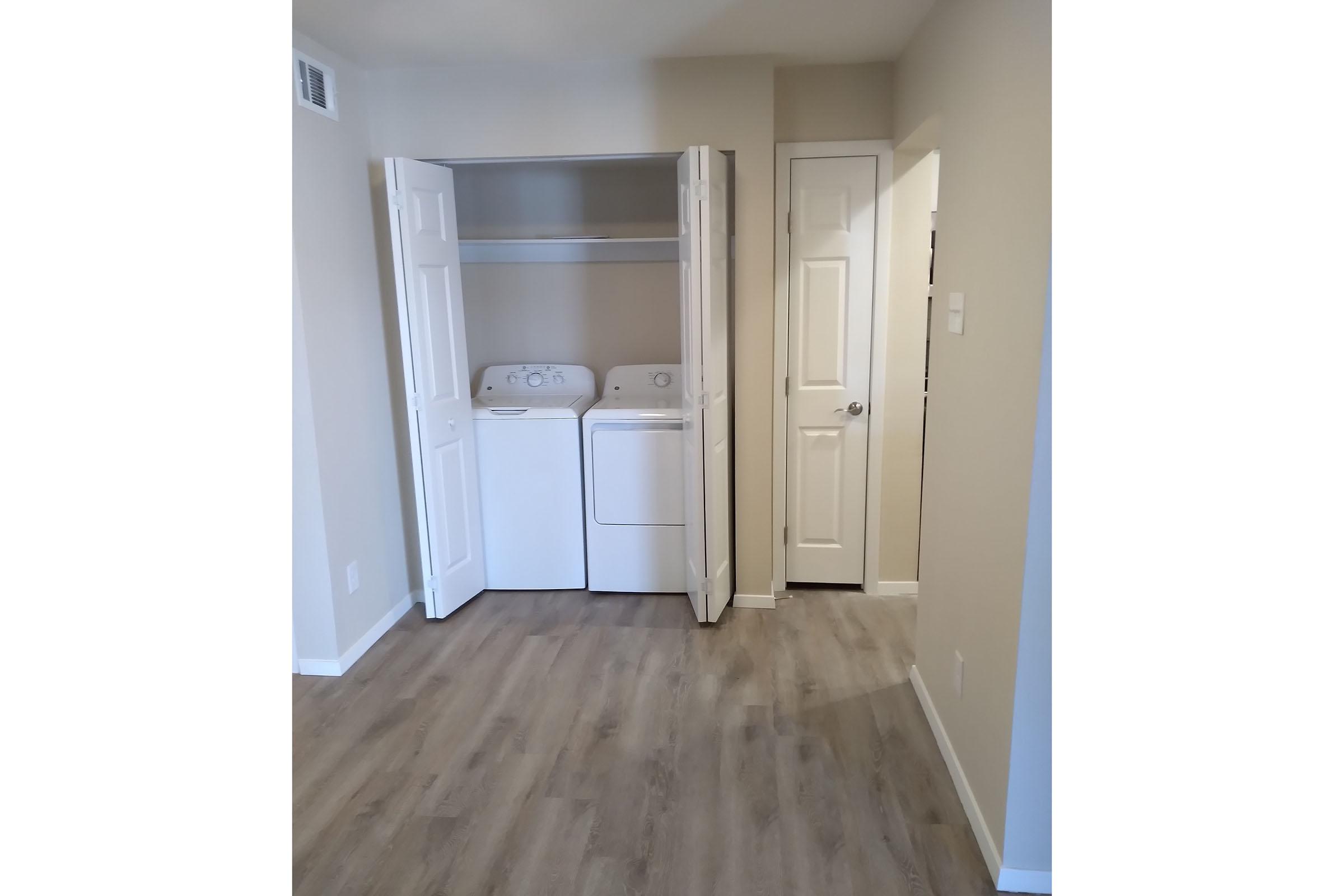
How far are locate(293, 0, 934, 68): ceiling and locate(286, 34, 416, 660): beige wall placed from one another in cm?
24

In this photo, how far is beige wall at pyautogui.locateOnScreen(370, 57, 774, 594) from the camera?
312 centimetres

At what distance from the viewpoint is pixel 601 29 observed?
2730 mm

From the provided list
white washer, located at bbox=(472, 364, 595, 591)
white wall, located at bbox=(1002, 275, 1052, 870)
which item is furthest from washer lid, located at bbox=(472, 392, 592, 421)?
white wall, located at bbox=(1002, 275, 1052, 870)

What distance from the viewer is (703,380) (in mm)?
3111

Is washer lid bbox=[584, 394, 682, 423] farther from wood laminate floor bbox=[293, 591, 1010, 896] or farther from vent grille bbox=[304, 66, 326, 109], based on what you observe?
vent grille bbox=[304, 66, 326, 109]

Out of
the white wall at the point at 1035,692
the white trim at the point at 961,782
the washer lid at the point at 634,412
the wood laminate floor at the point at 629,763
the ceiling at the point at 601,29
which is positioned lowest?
the wood laminate floor at the point at 629,763

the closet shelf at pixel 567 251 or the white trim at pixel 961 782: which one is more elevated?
the closet shelf at pixel 567 251

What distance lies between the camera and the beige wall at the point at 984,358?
164cm

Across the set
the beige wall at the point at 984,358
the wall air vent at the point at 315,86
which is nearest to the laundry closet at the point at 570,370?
the wall air vent at the point at 315,86

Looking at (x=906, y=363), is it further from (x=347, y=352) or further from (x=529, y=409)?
(x=347, y=352)

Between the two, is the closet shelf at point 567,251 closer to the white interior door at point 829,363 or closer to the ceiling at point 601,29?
the white interior door at point 829,363
